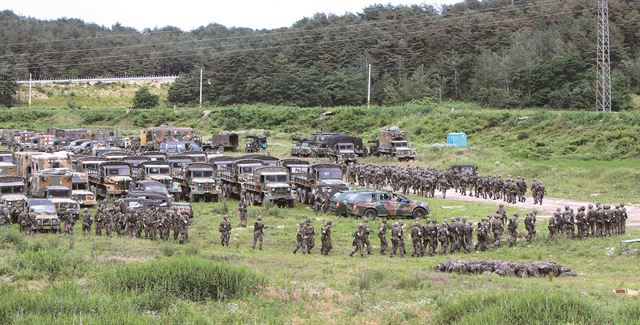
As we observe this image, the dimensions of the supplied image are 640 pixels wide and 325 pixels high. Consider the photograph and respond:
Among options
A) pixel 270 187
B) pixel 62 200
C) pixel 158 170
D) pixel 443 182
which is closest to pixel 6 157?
pixel 158 170

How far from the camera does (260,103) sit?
4395 inches

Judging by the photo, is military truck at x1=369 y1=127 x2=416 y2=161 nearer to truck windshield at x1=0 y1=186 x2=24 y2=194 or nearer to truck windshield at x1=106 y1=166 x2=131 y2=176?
truck windshield at x1=106 y1=166 x2=131 y2=176

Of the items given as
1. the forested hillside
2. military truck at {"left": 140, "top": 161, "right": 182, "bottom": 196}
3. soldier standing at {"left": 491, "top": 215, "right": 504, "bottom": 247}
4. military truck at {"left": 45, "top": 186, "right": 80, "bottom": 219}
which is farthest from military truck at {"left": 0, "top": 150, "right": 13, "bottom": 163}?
the forested hillside

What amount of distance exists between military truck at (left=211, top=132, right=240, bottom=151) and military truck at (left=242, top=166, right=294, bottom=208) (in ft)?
98.3

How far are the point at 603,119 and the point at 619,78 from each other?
20.3 meters

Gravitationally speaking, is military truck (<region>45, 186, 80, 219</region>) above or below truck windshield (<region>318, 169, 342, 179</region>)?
below

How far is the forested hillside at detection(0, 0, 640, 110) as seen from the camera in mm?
91000

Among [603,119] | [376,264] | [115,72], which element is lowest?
[376,264]

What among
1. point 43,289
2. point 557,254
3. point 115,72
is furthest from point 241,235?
point 115,72

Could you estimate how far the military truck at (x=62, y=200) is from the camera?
1335 inches

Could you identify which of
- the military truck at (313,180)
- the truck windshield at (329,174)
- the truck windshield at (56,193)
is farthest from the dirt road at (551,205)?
the truck windshield at (56,193)

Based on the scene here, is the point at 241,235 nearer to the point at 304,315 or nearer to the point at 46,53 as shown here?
the point at 304,315

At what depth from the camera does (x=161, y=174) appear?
42.9m

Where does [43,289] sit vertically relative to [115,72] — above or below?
below
